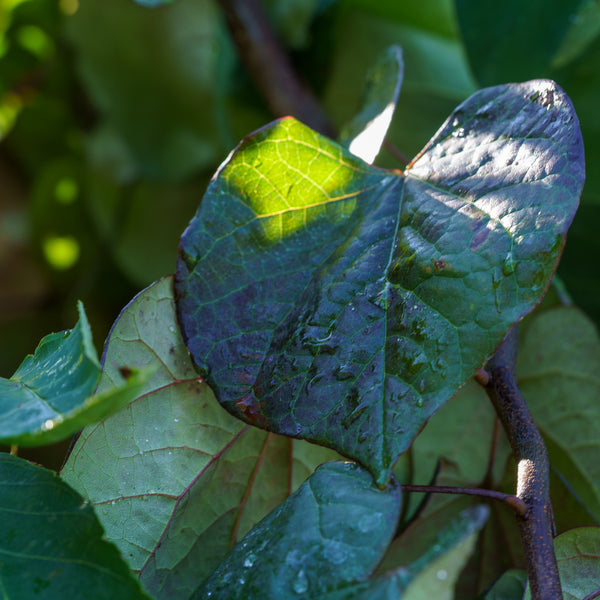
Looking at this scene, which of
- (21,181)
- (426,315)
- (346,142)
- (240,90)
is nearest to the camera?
(426,315)

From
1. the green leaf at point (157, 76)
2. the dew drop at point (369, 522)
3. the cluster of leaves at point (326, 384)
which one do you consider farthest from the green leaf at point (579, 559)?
the green leaf at point (157, 76)

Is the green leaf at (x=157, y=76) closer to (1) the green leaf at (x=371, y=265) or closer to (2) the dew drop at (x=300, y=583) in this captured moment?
(1) the green leaf at (x=371, y=265)

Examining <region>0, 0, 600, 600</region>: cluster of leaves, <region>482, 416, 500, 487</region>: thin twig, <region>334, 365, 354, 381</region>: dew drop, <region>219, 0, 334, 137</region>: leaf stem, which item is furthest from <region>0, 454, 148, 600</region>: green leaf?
<region>219, 0, 334, 137</region>: leaf stem

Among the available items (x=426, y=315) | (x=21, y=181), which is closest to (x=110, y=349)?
(x=426, y=315)

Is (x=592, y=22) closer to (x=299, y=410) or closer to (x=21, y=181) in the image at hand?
(x=299, y=410)

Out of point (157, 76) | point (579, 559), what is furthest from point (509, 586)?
point (157, 76)

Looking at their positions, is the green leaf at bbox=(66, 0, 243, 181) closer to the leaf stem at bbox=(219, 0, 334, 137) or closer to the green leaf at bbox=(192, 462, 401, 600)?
the leaf stem at bbox=(219, 0, 334, 137)

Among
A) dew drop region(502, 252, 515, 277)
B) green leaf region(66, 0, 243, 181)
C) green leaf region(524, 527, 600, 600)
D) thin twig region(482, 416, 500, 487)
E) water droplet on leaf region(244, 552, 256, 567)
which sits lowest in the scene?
thin twig region(482, 416, 500, 487)
